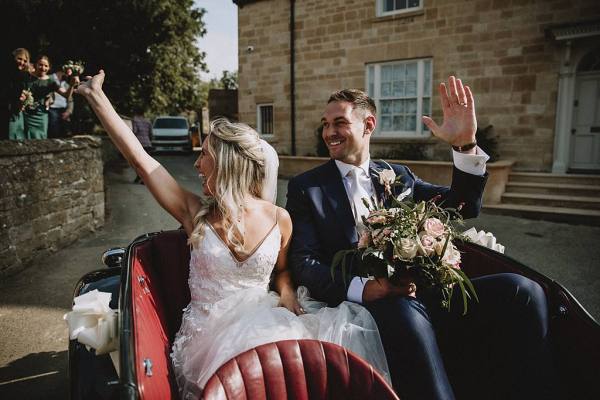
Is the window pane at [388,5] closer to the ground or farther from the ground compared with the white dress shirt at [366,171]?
farther from the ground

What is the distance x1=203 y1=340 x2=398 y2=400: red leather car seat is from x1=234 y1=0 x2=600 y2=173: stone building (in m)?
9.44

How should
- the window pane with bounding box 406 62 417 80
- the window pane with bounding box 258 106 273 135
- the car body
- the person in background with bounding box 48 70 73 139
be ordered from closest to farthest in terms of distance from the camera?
1. the person in background with bounding box 48 70 73 139
2. the window pane with bounding box 406 62 417 80
3. the window pane with bounding box 258 106 273 135
4. the car body

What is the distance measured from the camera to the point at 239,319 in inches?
81.7

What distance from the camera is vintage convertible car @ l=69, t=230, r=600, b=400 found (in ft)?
4.98

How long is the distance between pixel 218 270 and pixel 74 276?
11.2 ft

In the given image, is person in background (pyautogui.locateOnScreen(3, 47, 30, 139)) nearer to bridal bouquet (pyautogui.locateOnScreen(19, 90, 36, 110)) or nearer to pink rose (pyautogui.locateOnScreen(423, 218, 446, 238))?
bridal bouquet (pyautogui.locateOnScreen(19, 90, 36, 110))

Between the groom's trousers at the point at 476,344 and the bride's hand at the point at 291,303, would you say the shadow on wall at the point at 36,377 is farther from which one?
the groom's trousers at the point at 476,344

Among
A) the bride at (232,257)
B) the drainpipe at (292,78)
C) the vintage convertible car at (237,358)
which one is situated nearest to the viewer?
the vintage convertible car at (237,358)

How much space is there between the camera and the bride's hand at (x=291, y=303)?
233cm

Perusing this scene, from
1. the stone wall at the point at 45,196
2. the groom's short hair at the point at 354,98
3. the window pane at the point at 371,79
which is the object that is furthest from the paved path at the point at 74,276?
the window pane at the point at 371,79

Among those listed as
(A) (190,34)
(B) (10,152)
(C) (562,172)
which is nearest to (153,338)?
(B) (10,152)

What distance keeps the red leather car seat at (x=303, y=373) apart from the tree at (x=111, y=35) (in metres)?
9.40

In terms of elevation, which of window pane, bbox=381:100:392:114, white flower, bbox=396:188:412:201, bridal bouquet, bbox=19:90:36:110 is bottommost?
white flower, bbox=396:188:412:201

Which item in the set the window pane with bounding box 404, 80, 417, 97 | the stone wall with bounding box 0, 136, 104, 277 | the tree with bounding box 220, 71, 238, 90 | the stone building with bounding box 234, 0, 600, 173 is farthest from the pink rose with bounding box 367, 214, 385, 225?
the tree with bounding box 220, 71, 238, 90
